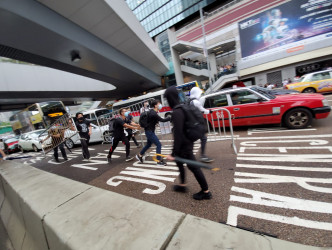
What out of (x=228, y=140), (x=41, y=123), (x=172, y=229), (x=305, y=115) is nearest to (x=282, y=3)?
(x=305, y=115)

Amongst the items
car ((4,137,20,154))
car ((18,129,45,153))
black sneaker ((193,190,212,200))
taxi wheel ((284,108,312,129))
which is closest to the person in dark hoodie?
black sneaker ((193,190,212,200))

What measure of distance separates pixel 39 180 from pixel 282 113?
683 cm

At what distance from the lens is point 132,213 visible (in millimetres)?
1456

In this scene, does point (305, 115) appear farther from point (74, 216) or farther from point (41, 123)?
point (41, 123)

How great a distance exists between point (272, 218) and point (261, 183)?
83 cm

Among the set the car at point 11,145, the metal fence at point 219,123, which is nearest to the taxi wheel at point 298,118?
the metal fence at point 219,123

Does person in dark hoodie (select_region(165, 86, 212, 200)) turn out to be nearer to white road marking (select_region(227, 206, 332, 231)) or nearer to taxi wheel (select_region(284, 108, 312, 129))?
white road marking (select_region(227, 206, 332, 231))

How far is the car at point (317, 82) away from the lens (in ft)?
31.0

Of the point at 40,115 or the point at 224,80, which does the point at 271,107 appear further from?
the point at 40,115

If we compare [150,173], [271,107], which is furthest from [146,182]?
[271,107]

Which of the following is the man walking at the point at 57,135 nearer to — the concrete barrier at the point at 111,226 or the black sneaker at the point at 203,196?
the concrete barrier at the point at 111,226

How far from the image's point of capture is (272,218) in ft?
6.51

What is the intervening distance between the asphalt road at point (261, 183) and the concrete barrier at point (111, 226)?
112 cm

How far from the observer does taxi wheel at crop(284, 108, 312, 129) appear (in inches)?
195
